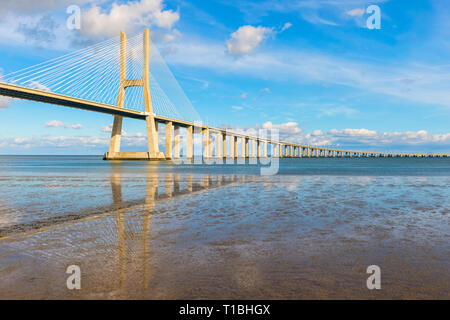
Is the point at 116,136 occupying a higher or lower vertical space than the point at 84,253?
higher

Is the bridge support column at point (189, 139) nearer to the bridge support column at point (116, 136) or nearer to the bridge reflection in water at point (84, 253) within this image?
the bridge support column at point (116, 136)

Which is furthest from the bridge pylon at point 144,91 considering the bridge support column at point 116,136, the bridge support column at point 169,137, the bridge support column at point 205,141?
the bridge support column at point 205,141

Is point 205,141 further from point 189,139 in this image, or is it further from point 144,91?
point 144,91

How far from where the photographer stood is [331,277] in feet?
13.3

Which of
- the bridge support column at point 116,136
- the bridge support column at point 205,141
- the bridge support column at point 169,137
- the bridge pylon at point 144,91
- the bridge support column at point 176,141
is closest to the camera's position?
the bridge pylon at point 144,91

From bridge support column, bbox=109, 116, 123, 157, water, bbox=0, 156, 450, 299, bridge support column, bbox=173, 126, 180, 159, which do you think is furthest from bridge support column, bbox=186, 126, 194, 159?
water, bbox=0, 156, 450, 299

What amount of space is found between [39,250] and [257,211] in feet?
18.4

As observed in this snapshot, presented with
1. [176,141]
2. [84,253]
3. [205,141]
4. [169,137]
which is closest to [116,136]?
[169,137]

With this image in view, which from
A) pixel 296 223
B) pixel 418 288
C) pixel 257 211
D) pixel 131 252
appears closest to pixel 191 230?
pixel 131 252

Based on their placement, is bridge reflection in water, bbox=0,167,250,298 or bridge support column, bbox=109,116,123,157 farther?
bridge support column, bbox=109,116,123,157

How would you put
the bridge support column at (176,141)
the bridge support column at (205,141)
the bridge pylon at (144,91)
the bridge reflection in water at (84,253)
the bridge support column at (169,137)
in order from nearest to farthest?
the bridge reflection in water at (84,253) → the bridge pylon at (144,91) → the bridge support column at (169,137) → the bridge support column at (176,141) → the bridge support column at (205,141)

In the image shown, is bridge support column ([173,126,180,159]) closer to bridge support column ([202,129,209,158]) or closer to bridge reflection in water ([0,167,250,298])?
bridge support column ([202,129,209,158])

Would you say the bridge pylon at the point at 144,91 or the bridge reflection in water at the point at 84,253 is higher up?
the bridge pylon at the point at 144,91

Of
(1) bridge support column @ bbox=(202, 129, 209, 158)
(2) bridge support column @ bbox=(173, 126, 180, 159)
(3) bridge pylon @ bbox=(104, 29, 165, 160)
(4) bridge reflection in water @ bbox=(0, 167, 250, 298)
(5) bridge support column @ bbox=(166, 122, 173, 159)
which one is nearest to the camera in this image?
(4) bridge reflection in water @ bbox=(0, 167, 250, 298)
